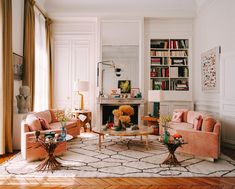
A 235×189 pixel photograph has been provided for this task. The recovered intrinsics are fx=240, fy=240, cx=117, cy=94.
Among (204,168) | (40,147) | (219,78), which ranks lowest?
(204,168)

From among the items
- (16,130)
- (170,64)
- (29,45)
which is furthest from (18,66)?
(170,64)

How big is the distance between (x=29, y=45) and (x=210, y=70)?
4.71 metres

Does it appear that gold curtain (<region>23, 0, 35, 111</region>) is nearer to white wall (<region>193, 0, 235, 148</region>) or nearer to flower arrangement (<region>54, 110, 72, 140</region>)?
flower arrangement (<region>54, 110, 72, 140</region>)

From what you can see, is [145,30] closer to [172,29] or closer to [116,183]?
[172,29]

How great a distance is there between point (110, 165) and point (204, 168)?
1.52 m

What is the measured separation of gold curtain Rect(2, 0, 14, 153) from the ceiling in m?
2.83

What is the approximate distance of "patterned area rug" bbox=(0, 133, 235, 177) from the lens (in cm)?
356

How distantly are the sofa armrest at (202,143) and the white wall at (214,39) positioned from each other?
4.43 ft

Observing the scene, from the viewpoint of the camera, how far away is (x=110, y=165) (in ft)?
13.1

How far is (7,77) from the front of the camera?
15.7ft

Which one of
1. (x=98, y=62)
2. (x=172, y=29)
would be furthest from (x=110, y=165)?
(x=172, y=29)

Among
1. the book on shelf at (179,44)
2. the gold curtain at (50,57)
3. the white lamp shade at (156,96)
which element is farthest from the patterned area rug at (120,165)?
the book on shelf at (179,44)

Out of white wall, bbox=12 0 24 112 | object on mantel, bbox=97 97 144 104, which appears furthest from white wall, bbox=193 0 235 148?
white wall, bbox=12 0 24 112

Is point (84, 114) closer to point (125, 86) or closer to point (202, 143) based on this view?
point (125, 86)
